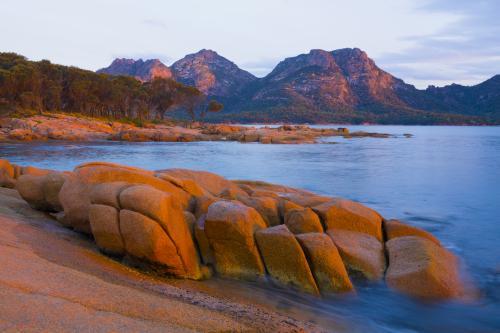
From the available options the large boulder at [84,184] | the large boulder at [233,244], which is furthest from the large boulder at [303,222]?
the large boulder at [84,184]

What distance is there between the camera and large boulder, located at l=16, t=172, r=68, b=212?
36.3 ft

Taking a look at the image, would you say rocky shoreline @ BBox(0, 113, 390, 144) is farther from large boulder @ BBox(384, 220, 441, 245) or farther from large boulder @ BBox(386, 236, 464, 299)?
large boulder @ BBox(386, 236, 464, 299)

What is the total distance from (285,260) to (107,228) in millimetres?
3603

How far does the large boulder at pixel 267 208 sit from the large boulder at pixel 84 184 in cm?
224

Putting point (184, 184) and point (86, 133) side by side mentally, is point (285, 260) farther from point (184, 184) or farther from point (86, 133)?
point (86, 133)

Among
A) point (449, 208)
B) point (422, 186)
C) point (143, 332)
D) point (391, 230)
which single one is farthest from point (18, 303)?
point (422, 186)

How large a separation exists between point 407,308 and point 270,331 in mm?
3801

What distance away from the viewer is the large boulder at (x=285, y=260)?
862 cm

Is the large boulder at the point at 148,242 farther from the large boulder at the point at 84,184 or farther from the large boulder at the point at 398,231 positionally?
the large boulder at the point at 398,231

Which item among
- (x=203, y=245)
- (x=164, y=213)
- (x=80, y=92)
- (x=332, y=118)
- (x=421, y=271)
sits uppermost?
(x=80, y=92)

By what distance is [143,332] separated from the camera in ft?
15.0

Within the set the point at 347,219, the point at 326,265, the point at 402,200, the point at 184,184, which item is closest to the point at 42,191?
the point at 184,184

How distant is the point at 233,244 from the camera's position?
9.05 m

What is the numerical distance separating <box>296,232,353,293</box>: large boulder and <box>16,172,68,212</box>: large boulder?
6.33 meters
